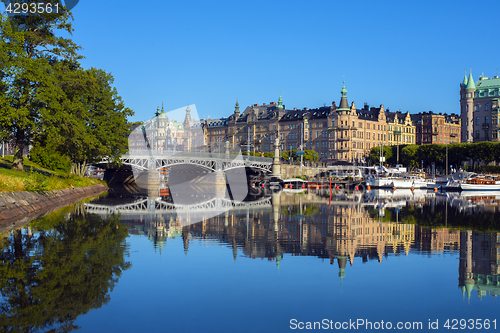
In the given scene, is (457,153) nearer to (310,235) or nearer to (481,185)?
(481,185)

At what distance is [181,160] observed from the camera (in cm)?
9538

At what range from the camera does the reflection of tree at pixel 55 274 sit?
1155cm

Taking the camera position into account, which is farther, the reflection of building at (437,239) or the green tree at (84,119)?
the green tree at (84,119)

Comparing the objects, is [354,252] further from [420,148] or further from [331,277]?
[420,148]

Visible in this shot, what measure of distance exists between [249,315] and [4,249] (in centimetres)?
1164

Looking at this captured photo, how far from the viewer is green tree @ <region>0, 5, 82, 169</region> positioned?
38719 mm

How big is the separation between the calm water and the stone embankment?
3.60 meters

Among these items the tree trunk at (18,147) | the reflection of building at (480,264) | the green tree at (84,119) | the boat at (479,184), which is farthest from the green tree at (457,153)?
the tree trunk at (18,147)

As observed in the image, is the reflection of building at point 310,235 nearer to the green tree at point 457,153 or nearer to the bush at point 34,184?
the bush at point 34,184

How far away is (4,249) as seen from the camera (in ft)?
63.0

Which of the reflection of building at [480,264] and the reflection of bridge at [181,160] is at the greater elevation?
the reflection of bridge at [181,160]

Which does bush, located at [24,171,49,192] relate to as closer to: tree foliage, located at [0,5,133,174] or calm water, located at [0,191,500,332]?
tree foliage, located at [0,5,133,174]

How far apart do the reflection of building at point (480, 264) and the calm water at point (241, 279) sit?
45 mm

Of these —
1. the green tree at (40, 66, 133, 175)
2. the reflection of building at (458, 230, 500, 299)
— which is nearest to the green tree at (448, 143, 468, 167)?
the green tree at (40, 66, 133, 175)
